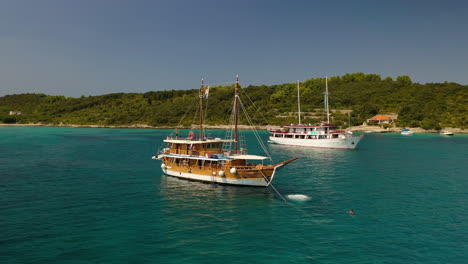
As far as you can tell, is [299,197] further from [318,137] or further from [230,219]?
[318,137]

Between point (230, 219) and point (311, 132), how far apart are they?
8231cm

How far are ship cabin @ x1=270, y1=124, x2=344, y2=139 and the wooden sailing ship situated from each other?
6168cm

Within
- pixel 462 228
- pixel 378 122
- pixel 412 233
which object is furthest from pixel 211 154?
pixel 378 122

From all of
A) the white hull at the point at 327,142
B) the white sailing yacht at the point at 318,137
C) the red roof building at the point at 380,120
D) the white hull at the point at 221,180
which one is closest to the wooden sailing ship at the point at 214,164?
the white hull at the point at 221,180

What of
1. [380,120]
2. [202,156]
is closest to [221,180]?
[202,156]

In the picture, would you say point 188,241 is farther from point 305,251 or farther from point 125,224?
point 305,251

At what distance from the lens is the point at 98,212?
99.5 feet

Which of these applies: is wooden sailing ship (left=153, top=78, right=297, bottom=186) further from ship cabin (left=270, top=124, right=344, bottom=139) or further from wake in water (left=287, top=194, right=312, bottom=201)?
ship cabin (left=270, top=124, right=344, bottom=139)

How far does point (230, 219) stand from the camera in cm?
2858

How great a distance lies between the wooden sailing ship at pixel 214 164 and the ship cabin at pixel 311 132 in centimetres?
6168

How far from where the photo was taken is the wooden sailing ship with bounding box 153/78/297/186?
40.1 metres

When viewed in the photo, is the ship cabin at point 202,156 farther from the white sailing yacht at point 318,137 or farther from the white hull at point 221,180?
the white sailing yacht at point 318,137

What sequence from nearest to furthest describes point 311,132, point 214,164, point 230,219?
point 230,219 < point 214,164 < point 311,132

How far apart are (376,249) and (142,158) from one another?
58.4 meters
